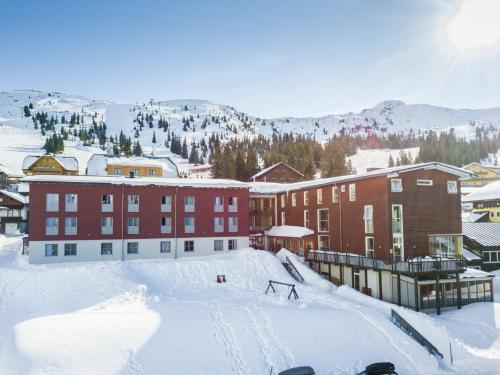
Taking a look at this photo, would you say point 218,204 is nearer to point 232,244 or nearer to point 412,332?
point 232,244

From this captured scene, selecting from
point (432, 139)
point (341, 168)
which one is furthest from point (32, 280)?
point (432, 139)

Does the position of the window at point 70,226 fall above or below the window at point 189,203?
below

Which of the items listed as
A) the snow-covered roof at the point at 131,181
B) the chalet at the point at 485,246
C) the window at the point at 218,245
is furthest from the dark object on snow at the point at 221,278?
the chalet at the point at 485,246

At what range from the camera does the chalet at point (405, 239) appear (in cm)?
3020

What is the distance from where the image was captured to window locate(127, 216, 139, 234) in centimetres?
3828

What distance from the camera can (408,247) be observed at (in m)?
32.0

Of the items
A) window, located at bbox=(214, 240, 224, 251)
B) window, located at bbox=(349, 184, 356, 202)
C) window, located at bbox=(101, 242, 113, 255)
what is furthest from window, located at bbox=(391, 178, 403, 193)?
window, located at bbox=(101, 242, 113, 255)

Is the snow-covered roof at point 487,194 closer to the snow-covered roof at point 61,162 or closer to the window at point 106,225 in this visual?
the window at point 106,225

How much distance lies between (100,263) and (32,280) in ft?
19.6

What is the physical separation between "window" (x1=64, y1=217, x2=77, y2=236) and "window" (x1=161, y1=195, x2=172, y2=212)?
848 cm

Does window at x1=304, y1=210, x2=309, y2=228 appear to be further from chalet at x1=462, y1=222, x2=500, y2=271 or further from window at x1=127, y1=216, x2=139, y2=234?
window at x1=127, y1=216, x2=139, y2=234

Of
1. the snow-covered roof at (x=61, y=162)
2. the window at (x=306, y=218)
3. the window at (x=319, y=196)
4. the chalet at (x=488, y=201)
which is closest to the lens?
the window at (x=319, y=196)

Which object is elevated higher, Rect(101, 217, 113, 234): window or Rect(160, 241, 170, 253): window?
Rect(101, 217, 113, 234): window

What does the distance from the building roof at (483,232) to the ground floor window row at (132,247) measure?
26.8 meters
